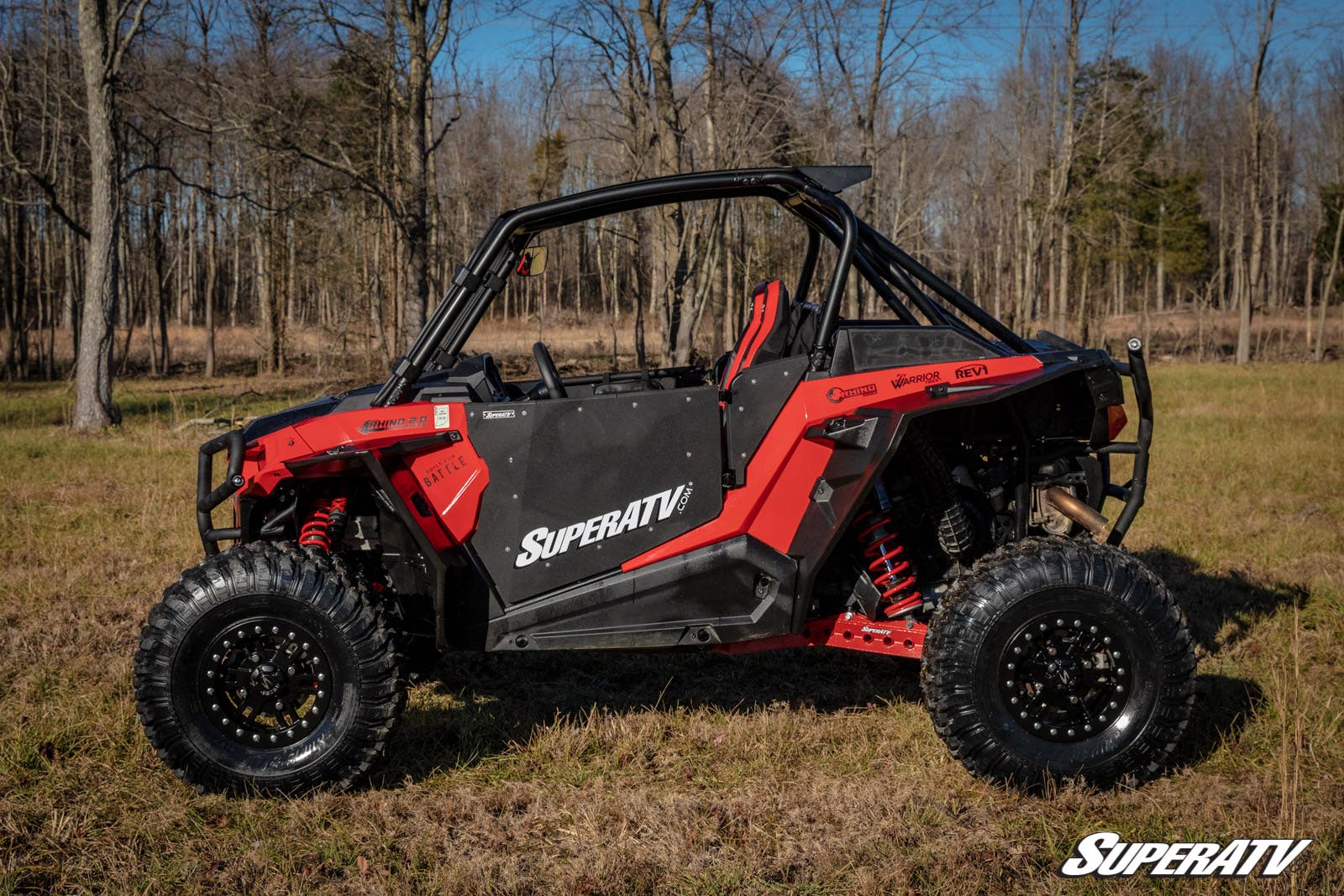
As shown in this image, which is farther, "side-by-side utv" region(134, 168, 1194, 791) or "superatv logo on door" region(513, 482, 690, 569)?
"superatv logo on door" region(513, 482, 690, 569)

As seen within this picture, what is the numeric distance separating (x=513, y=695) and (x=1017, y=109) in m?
33.0

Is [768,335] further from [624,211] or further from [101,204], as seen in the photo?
[101,204]

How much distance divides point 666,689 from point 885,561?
139cm

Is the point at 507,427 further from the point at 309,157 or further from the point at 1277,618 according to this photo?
the point at 309,157

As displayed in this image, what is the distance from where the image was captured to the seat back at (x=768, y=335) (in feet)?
12.8

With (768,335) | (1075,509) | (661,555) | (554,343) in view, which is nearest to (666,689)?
(661,555)

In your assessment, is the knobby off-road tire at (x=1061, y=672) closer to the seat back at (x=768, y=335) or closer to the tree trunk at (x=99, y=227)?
the seat back at (x=768, y=335)

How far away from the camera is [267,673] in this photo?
3.69 metres

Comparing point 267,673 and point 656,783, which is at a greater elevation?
point 267,673

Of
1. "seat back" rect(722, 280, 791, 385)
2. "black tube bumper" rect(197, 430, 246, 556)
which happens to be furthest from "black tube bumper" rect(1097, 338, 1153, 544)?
"black tube bumper" rect(197, 430, 246, 556)

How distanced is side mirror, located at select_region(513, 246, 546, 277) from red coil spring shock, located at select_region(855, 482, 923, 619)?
5.08 ft

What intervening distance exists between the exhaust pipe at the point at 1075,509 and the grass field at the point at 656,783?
0.78 m

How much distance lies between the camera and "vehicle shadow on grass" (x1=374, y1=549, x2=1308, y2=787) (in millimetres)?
4207

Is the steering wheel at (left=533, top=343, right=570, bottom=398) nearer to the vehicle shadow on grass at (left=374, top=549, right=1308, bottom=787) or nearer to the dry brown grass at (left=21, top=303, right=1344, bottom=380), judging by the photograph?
the vehicle shadow on grass at (left=374, top=549, right=1308, bottom=787)
